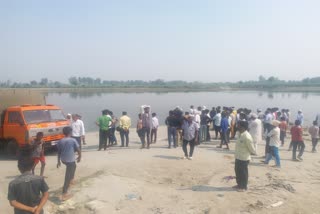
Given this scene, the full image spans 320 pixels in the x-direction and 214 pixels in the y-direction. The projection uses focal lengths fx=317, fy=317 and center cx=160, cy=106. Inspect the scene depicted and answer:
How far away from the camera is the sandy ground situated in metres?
7.07

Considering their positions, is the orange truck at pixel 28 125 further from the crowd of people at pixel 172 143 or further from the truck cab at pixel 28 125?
the crowd of people at pixel 172 143

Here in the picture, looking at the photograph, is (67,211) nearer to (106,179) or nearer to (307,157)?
(106,179)

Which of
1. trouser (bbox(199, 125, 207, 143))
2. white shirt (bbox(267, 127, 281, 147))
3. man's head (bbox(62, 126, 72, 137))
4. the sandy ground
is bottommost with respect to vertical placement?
the sandy ground

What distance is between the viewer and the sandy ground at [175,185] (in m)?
7.07

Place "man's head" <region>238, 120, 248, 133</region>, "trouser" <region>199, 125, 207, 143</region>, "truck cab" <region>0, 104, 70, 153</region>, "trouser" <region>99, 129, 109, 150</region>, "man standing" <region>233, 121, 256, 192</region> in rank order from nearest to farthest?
"man standing" <region>233, 121, 256, 192</region> < "man's head" <region>238, 120, 248, 133</region> < "truck cab" <region>0, 104, 70, 153</region> < "trouser" <region>99, 129, 109, 150</region> < "trouser" <region>199, 125, 207, 143</region>

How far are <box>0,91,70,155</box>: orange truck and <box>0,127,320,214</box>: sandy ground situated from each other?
32.1 inches

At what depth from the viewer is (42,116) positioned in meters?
12.5

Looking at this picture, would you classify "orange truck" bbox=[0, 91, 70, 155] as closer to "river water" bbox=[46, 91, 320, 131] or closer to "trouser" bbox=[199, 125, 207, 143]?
"trouser" bbox=[199, 125, 207, 143]

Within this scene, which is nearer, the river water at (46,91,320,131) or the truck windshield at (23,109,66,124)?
the truck windshield at (23,109,66,124)

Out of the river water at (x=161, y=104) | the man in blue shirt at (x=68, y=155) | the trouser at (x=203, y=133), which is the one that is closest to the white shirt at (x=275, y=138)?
the trouser at (x=203, y=133)

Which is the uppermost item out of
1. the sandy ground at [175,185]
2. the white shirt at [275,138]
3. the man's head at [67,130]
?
the man's head at [67,130]

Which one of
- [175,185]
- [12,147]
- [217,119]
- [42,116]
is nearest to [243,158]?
[175,185]

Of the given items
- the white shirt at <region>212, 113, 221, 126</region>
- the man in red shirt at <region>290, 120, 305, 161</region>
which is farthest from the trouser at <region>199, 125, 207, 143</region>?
the man in red shirt at <region>290, 120, 305, 161</region>

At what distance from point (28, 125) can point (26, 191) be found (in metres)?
8.12
